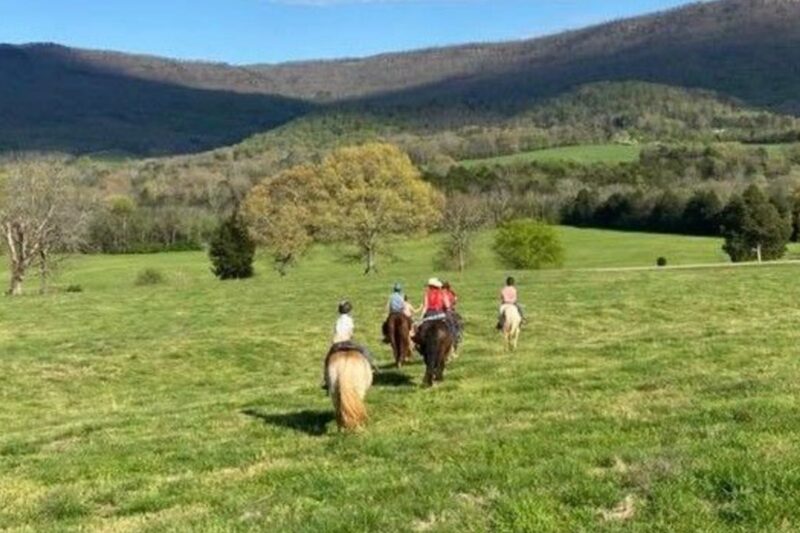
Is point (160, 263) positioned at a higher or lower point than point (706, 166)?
lower

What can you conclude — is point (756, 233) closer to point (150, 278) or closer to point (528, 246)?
point (528, 246)

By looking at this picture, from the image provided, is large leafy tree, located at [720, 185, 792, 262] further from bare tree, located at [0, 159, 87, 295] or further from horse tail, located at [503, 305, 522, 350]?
horse tail, located at [503, 305, 522, 350]

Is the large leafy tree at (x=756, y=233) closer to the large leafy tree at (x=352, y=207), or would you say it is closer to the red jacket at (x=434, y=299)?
the large leafy tree at (x=352, y=207)

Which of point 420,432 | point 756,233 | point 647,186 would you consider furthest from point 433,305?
point 647,186

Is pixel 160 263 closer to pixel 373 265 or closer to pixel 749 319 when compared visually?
pixel 373 265

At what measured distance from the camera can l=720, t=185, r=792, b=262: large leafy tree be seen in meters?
89.8

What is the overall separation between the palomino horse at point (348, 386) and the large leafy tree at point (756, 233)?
→ 77780 millimetres

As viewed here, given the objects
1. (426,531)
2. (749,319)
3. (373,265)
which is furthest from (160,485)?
(373,265)

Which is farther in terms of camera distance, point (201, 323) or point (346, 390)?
point (201, 323)

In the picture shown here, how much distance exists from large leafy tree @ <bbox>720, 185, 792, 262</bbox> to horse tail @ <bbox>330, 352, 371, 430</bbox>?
77.8 m

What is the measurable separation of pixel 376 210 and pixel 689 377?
74.8m

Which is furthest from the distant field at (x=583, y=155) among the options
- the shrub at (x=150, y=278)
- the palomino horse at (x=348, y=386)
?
the palomino horse at (x=348, y=386)

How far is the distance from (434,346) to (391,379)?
6.49 feet

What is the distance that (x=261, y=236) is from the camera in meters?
93.4
